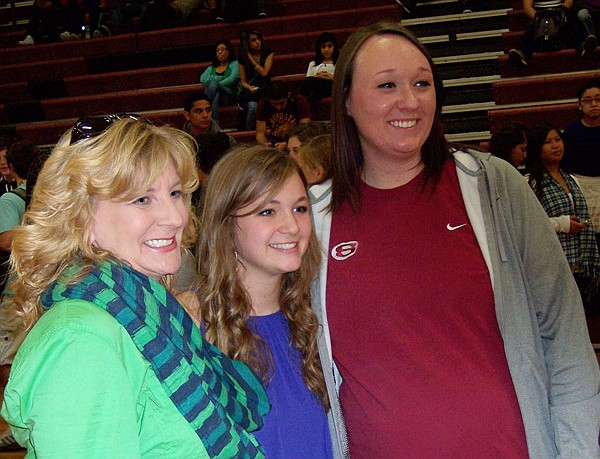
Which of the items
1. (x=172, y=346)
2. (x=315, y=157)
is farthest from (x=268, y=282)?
(x=315, y=157)

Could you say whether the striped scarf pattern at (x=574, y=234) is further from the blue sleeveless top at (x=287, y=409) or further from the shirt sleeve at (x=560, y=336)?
the blue sleeveless top at (x=287, y=409)

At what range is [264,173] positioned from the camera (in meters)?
1.84

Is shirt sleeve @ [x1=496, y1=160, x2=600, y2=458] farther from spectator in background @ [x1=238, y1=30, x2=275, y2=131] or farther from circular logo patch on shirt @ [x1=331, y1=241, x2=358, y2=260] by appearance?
spectator in background @ [x1=238, y1=30, x2=275, y2=131]

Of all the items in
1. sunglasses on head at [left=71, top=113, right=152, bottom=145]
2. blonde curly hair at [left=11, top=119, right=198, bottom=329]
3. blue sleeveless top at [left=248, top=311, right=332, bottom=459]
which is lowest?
blue sleeveless top at [left=248, top=311, right=332, bottom=459]

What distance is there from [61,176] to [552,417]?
1.20 m

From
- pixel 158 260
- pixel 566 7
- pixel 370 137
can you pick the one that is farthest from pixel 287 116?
pixel 158 260

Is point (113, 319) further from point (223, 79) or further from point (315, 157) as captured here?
point (223, 79)

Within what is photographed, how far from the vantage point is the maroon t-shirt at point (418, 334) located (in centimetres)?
167

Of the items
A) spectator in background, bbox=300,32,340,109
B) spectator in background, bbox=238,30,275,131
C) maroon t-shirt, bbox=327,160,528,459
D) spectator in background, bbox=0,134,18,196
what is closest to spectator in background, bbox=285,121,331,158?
maroon t-shirt, bbox=327,160,528,459

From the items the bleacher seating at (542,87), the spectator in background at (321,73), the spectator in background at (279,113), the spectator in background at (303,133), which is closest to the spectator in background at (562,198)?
the spectator in background at (303,133)

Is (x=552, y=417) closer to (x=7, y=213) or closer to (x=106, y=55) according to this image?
(x=7, y=213)

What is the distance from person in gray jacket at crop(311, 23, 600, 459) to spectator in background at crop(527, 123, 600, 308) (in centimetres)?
286

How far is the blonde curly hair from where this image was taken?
4.51 feet

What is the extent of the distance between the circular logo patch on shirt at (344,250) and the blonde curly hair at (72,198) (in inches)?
23.4
